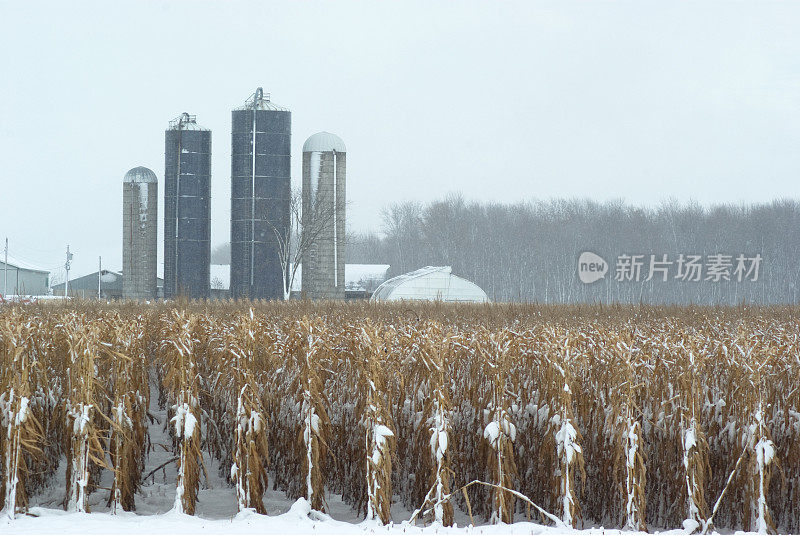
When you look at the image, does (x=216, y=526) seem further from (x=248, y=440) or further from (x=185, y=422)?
(x=185, y=422)

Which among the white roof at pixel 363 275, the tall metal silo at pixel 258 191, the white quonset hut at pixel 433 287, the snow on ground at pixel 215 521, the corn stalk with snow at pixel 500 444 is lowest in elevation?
the snow on ground at pixel 215 521

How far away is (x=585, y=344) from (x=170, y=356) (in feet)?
11.5

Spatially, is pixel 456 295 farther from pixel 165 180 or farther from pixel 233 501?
pixel 233 501

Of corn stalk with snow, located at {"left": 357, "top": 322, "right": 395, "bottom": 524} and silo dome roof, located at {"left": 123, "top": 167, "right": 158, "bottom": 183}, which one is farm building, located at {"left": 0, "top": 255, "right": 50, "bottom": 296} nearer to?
silo dome roof, located at {"left": 123, "top": 167, "right": 158, "bottom": 183}

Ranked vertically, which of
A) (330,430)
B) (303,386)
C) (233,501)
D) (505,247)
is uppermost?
(505,247)

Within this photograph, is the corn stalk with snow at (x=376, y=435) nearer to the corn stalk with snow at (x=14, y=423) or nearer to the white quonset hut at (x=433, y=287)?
the corn stalk with snow at (x=14, y=423)

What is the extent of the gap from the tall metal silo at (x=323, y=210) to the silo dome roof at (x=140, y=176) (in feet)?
23.4

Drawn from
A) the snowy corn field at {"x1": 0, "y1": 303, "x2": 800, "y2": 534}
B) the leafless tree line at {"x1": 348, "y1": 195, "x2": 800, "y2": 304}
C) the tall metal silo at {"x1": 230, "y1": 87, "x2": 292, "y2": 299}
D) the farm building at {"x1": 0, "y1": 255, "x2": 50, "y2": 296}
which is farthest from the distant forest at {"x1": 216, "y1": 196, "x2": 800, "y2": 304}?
the snowy corn field at {"x1": 0, "y1": 303, "x2": 800, "y2": 534}

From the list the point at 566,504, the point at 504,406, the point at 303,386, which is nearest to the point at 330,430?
the point at 303,386

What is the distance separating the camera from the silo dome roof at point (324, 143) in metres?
32.1

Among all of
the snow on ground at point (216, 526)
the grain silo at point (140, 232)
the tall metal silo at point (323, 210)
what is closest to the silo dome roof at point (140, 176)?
the grain silo at point (140, 232)

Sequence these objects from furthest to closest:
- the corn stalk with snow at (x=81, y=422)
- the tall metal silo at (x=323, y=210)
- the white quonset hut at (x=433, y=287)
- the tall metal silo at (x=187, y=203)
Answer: the white quonset hut at (x=433, y=287)
the tall metal silo at (x=187, y=203)
the tall metal silo at (x=323, y=210)
the corn stalk with snow at (x=81, y=422)

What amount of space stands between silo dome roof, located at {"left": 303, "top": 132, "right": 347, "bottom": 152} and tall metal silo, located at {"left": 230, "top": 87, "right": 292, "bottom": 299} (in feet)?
3.24

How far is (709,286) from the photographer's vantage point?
2386 inches
